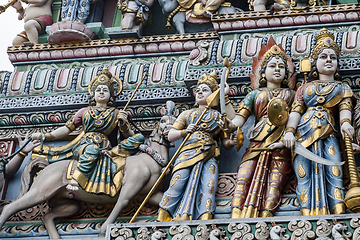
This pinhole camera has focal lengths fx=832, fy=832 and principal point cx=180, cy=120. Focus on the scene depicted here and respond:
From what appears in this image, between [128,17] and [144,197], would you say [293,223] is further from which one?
[128,17]

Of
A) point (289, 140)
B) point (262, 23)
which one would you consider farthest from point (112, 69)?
point (289, 140)

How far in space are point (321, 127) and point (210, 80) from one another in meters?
1.59

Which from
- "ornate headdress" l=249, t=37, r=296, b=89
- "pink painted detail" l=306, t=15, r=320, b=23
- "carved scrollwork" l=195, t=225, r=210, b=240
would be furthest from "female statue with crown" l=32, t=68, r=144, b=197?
"pink painted detail" l=306, t=15, r=320, b=23

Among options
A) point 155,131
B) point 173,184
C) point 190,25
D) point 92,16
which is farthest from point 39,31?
point 173,184

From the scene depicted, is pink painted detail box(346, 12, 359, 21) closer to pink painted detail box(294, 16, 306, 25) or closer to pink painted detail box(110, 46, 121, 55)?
pink painted detail box(294, 16, 306, 25)

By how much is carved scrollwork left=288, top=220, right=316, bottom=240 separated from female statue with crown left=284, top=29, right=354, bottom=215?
0.41 m

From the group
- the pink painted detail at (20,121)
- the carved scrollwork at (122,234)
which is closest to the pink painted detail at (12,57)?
the pink painted detail at (20,121)

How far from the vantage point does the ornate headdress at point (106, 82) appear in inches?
424

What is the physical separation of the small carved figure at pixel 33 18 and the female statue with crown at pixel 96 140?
2029 mm

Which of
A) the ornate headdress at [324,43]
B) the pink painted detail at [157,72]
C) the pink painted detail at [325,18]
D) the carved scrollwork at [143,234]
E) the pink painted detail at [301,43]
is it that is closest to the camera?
the carved scrollwork at [143,234]

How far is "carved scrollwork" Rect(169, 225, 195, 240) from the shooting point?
8.62 metres

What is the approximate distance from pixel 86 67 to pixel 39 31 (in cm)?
147

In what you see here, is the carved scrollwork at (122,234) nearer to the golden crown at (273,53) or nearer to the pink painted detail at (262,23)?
the golden crown at (273,53)

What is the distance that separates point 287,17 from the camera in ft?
37.0
